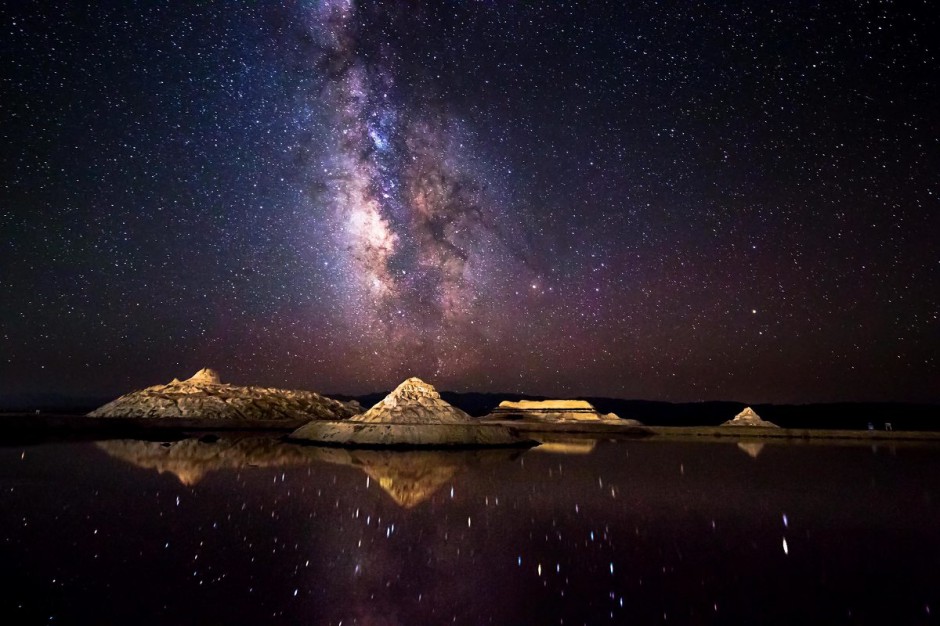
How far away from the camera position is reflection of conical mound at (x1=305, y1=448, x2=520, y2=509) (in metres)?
18.5

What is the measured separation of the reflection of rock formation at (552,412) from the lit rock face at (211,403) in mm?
31819

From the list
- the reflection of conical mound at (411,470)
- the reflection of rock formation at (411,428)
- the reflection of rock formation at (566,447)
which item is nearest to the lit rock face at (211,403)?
the reflection of rock formation at (411,428)

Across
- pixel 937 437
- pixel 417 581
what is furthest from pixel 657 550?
pixel 937 437

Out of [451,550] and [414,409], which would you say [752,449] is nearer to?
[414,409]

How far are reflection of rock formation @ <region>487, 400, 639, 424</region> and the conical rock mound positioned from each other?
4163 centimetres

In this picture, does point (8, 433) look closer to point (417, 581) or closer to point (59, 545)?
point (59, 545)

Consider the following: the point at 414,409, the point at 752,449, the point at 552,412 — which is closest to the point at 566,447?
the point at 414,409

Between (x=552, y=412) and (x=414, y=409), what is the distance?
5363 centimetres

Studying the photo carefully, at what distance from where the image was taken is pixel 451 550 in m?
10.8

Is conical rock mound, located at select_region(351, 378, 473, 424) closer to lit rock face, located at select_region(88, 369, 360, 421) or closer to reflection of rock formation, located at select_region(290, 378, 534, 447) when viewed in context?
reflection of rock formation, located at select_region(290, 378, 534, 447)

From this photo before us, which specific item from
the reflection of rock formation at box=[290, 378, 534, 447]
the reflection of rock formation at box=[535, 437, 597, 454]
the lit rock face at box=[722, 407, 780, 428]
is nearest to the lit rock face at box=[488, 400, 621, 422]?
the lit rock face at box=[722, 407, 780, 428]

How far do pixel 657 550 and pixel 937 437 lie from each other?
76.3 m

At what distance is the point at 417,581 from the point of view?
875 cm

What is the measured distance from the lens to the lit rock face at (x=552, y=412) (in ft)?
307
